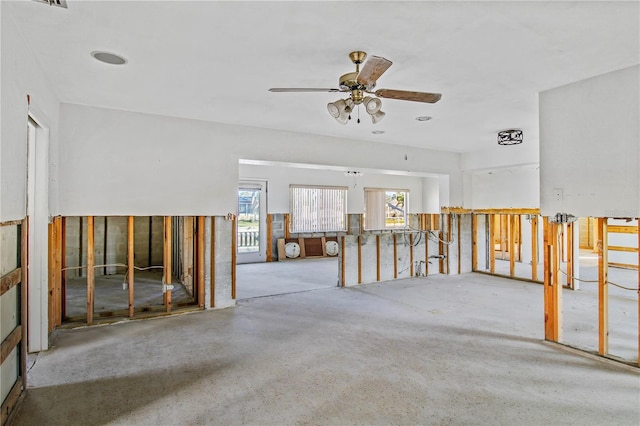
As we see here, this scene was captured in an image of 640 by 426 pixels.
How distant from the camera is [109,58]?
2.77 m

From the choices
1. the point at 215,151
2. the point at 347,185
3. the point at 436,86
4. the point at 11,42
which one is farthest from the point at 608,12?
the point at 347,185

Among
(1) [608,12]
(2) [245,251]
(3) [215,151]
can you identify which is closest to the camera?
(1) [608,12]

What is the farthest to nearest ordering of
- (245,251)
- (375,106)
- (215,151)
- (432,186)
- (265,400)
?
(432,186), (245,251), (215,151), (375,106), (265,400)

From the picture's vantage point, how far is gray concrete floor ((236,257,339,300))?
5797 millimetres

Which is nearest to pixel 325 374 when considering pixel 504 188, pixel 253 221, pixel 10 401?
pixel 10 401

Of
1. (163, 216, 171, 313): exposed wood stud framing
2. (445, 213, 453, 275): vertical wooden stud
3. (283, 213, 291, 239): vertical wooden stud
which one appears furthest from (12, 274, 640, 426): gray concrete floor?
(283, 213, 291, 239): vertical wooden stud

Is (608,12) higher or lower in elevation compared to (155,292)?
higher

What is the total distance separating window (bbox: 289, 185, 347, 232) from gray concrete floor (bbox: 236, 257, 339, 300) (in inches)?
42.1

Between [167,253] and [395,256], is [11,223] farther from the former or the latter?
[395,256]

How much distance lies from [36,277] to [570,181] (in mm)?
5206

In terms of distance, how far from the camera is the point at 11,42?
2.15 meters

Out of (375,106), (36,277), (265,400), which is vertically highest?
(375,106)

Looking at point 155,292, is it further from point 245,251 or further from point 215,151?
point 245,251

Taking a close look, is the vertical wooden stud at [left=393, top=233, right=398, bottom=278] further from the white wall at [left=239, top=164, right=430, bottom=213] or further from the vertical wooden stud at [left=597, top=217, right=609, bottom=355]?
the vertical wooden stud at [left=597, top=217, right=609, bottom=355]
